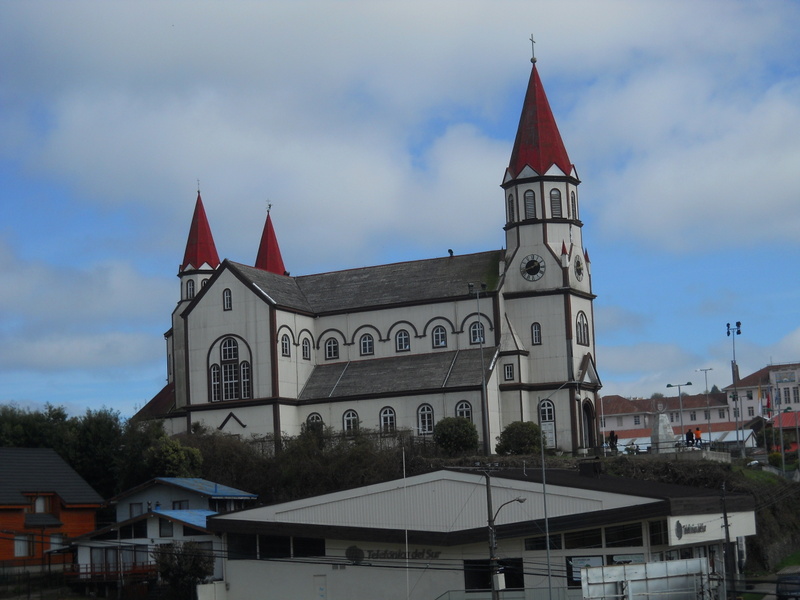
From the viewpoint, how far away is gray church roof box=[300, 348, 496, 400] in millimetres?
76875

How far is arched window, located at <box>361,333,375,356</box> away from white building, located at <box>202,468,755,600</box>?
2524 cm

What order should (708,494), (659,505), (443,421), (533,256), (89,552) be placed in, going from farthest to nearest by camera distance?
1. (533,256)
2. (443,421)
3. (89,552)
4. (708,494)
5. (659,505)

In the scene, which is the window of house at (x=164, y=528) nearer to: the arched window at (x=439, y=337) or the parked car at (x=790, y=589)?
the arched window at (x=439, y=337)

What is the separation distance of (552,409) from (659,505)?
26.3 m

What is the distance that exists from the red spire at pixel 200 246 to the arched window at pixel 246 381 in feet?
53.3

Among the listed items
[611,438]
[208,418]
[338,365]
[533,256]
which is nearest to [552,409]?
[611,438]

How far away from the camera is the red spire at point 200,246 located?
95125mm

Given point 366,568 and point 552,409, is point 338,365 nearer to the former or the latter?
point 552,409

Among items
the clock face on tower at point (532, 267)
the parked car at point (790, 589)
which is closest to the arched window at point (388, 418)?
the clock face on tower at point (532, 267)

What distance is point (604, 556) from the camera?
2041 inches

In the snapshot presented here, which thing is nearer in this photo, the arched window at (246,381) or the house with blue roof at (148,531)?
the house with blue roof at (148,531)

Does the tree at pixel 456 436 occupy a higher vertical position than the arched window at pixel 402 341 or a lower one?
lower

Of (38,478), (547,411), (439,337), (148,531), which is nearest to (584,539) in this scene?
(148,531)

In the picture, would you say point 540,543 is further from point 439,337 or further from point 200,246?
point 200,246
